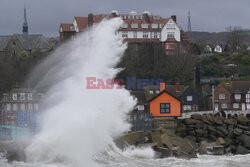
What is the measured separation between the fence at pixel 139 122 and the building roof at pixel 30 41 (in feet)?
132

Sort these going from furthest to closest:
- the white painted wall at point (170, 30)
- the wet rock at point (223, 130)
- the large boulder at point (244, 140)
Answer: the white painted wall at point (170, 30) → the wet rock at point (223, 130) → the large boulder at point (244, 140)

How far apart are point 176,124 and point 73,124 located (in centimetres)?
1546

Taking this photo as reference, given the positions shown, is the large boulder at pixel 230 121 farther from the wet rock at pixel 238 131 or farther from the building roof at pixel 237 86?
the building roof at pixel 237 86

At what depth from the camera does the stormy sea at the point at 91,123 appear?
24.2 m

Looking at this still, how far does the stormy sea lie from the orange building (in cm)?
770

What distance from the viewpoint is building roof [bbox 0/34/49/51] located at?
A: 240 ft

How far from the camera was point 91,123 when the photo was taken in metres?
26.1

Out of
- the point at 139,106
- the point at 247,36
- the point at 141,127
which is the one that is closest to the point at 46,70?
the point at 139,106

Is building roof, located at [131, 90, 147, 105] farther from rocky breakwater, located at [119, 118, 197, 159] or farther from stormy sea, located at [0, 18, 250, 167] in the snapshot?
stormy sea, located at [0, 18, 250, 167]

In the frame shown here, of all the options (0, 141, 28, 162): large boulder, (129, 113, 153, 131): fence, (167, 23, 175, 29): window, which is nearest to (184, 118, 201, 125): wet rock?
(129, 113, 153, 131): fence

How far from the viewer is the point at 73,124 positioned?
2481 cm

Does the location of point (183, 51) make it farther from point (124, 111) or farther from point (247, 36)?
point (247, 36)

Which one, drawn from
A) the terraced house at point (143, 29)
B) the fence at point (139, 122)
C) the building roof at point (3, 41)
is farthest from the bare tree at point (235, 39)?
the fence at point (139, 122)

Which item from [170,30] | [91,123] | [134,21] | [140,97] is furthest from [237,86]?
[91,123]
